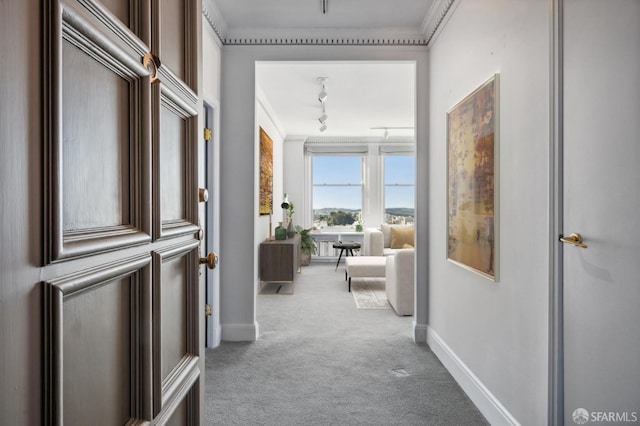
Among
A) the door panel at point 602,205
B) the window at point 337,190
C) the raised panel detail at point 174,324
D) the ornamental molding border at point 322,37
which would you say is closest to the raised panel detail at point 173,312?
the raised panel detail at point 174,324

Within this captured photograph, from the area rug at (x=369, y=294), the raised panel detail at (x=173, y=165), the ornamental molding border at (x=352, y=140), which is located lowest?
the area rug at (x=369, y=294)

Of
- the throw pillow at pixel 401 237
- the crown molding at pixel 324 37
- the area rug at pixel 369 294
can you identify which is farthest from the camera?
the throw pillow at pixel 401 237

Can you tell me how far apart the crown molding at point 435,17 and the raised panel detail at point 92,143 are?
7.89ft

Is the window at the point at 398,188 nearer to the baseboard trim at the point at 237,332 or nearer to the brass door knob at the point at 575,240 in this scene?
the baseboard trim at the point at 237,332

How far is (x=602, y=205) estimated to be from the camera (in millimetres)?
1173

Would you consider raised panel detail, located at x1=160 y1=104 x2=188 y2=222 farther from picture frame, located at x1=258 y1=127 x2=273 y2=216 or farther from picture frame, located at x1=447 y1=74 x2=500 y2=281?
picture frame, located at x1=258 y1=127 x2=273 y2=216

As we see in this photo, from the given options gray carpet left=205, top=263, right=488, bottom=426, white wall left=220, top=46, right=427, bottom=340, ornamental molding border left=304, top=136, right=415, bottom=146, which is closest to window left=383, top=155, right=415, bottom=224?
ornamental molding border left=304, top=136, right=415, bottom=146

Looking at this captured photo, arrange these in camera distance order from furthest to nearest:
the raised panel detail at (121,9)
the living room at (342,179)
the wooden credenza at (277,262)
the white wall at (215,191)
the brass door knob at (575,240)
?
the living room at (342,179) → the wooden credenza at (277,262) → the white wall at (215,191) → the brass door knob at (575,240) → the raised panel detail at (121,9)

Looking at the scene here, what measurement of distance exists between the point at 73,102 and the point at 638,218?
1.34 meters

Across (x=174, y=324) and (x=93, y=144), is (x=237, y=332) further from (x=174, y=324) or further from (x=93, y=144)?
(x=93, y=144)

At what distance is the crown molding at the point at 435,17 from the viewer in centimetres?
256

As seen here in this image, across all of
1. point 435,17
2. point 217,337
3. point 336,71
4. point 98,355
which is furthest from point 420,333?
point 98,355

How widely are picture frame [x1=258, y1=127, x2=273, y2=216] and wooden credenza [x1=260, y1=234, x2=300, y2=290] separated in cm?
56

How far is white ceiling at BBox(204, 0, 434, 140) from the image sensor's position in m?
2.78
